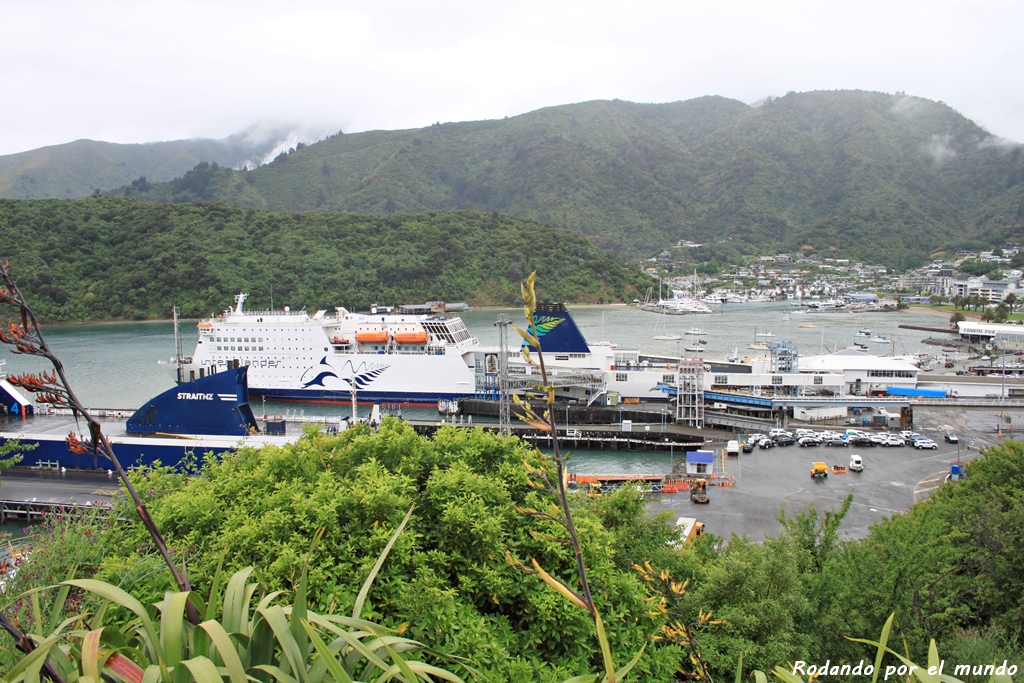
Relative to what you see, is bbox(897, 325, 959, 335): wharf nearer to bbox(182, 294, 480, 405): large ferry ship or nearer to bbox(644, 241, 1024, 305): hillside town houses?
bbox(644, 241, 1024, 305): hillside town houses

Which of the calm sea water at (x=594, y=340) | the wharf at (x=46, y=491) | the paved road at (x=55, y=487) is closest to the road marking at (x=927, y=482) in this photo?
the calm sea water at (x=594, y=340)

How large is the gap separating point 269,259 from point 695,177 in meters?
80.8

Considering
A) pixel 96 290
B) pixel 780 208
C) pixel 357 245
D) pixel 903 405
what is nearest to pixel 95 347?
pixel 96 290

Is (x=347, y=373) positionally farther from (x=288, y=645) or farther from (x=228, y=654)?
(x=228, y=654)

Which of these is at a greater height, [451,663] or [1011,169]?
[1011,169]

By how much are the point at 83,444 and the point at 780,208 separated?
356 ft

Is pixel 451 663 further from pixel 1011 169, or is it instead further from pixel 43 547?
pixel 1011 169

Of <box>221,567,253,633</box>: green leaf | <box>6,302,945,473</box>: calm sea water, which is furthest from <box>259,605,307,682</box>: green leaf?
<box>6,302,945,473</box>: calm sea water

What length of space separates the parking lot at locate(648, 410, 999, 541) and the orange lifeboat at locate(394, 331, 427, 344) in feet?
37.7

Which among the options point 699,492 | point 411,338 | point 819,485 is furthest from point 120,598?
point 411,338

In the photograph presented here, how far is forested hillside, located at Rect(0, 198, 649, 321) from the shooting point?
4503 cm

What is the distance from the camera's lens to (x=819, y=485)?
1282 centimetres

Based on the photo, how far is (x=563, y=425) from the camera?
61.2 feet

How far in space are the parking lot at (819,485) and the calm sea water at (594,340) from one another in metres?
Result: 2.80
